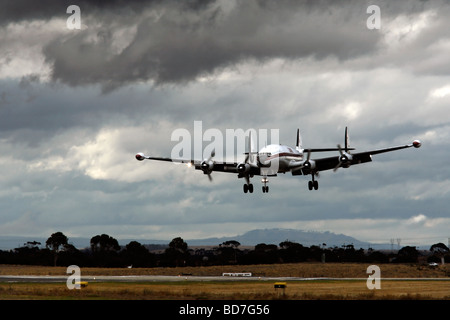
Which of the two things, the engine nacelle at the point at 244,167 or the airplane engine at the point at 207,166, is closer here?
the airplane engine at the point at 207,166

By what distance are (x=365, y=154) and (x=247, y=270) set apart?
58.8 m

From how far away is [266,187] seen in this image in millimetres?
86062

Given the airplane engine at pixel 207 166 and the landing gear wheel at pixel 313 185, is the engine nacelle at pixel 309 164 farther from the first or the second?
the airplane engine at pixel 207 166

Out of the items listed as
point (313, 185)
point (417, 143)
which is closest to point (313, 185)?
point (313, 185)

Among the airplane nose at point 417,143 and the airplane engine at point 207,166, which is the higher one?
the airplane nose at point 417,143

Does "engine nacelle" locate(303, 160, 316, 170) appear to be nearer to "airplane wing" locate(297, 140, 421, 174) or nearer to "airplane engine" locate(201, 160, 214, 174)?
"airplane wing" locate(297, 140, 421, 174)

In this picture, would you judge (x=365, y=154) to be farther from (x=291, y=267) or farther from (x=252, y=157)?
(x=291, y=267)

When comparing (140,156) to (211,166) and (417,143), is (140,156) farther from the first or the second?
(417,143)

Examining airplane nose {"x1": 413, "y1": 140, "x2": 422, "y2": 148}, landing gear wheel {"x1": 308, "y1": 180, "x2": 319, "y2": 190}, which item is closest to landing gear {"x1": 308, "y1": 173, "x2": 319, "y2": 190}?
landing gear wheel {"x1": 308, "y1": 180, "x2": 319, "y2": 190}

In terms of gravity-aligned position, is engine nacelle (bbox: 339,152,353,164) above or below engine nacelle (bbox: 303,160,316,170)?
above

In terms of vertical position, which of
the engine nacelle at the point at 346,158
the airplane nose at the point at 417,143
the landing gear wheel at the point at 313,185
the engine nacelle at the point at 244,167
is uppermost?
the airplane nose at the point at 417,143

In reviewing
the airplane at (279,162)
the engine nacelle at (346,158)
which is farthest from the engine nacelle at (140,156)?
the engine nacelle at (346,158)
